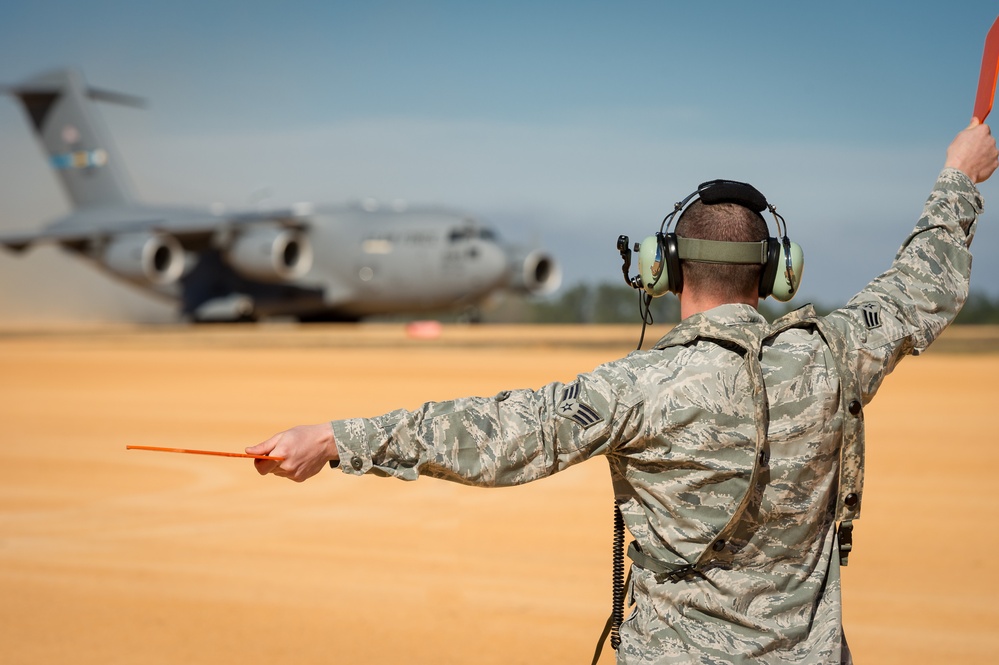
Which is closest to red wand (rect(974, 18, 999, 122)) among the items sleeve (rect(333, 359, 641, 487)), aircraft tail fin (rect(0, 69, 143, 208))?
sleeve (rect(333, 359, 641, 487))

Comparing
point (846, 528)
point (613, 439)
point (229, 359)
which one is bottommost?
point (229, 359)

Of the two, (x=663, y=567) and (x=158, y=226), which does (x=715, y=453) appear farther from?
(x=158, y=226)

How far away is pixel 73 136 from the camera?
1388 inches

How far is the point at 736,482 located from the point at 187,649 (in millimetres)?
2750

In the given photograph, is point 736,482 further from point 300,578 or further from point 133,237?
point 133,237

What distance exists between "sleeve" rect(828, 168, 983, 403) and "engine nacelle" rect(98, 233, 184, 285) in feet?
94.3

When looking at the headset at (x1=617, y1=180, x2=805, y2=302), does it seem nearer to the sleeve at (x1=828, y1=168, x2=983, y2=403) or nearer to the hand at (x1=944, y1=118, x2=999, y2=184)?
the sleeve at (x1=828, y1=168, x2=983, y2=403)

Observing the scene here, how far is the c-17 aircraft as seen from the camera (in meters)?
27.8

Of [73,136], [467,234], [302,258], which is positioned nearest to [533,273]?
[467,234]

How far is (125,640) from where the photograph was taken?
165 inches

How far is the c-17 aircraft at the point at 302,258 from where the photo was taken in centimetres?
2784

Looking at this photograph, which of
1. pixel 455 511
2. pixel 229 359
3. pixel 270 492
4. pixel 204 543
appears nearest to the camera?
pixel 204 543

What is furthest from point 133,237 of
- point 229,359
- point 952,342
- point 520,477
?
point 520,477

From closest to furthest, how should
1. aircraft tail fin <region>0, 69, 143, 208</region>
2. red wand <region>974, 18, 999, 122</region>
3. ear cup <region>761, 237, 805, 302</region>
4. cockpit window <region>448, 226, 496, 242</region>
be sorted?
ear cup <region>761, 237, 805, 302</region>, red wand <region>974, 18, 999, 122</region>, cockpit window <region>448, 226, 496, 242</region>, aircraft tail fin <region>0, 69, 143, 208</region>
